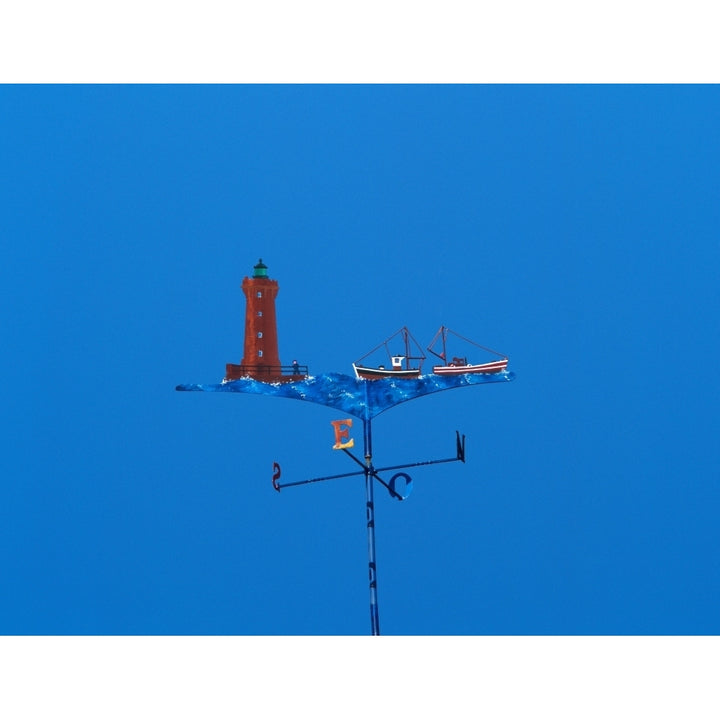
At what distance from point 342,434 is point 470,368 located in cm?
46

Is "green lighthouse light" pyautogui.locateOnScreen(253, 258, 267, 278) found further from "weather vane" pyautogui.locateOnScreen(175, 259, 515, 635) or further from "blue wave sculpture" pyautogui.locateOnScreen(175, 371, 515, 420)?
"blue wave sculpture" pyautogui.locateOnScreen(175, 371, 515, 420)

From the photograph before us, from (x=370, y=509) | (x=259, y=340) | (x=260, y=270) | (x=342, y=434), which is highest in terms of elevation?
(x=260, y=270)

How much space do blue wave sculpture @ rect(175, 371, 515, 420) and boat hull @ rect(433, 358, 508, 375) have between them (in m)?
0.02

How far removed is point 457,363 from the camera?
109 inches

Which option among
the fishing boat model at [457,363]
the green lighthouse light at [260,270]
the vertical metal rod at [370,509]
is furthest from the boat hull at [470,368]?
the green lighthouse light at [260,270]

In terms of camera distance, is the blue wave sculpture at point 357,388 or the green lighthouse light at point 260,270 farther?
the green lighthouse light at point 260,270

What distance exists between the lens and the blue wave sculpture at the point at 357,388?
2.69m

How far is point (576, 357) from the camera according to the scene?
115 inches

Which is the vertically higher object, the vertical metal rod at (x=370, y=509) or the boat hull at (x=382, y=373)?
the boat hull at (x=382, y=373)

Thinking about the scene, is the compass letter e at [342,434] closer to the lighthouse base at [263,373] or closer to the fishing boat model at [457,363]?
the lighthouse base at [263,373]

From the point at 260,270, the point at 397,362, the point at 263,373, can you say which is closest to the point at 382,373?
the point at 397,362

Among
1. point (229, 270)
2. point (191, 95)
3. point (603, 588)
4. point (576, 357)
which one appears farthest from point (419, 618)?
point (191, 95)

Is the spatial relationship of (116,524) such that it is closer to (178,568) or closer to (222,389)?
(178,568)

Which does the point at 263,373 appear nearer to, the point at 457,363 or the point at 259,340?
the point at 259,340
